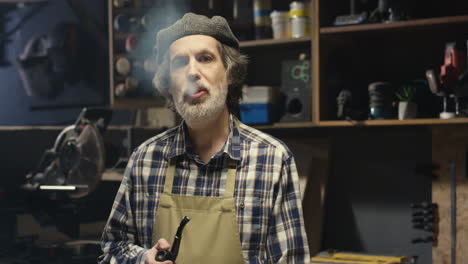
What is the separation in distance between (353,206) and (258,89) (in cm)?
73

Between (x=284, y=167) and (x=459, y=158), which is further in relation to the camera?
(x=459, y=158)

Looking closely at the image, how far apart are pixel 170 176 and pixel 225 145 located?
19cm

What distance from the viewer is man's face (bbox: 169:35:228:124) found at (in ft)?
5.62

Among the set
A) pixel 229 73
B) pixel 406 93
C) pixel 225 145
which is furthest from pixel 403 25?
pixel 225 145

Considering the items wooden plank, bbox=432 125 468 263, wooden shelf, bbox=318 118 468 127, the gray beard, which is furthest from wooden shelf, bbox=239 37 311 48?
the gray beard

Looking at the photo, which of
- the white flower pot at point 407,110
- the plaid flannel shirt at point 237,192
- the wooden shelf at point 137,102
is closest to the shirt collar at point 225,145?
the plaid flannel shirt at point 237,192

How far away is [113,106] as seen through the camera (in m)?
3.00

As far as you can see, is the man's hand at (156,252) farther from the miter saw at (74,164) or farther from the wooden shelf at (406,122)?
the miter saw at (74,164)

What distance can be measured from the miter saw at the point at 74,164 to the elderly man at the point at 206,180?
1.18 m

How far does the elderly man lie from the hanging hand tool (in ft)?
0.05

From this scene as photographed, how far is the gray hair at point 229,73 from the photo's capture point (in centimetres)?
180

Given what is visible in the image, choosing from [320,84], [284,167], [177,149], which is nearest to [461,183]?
[320,84]

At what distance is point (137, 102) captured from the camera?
9.89ft

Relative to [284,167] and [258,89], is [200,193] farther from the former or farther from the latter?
[258,89]
